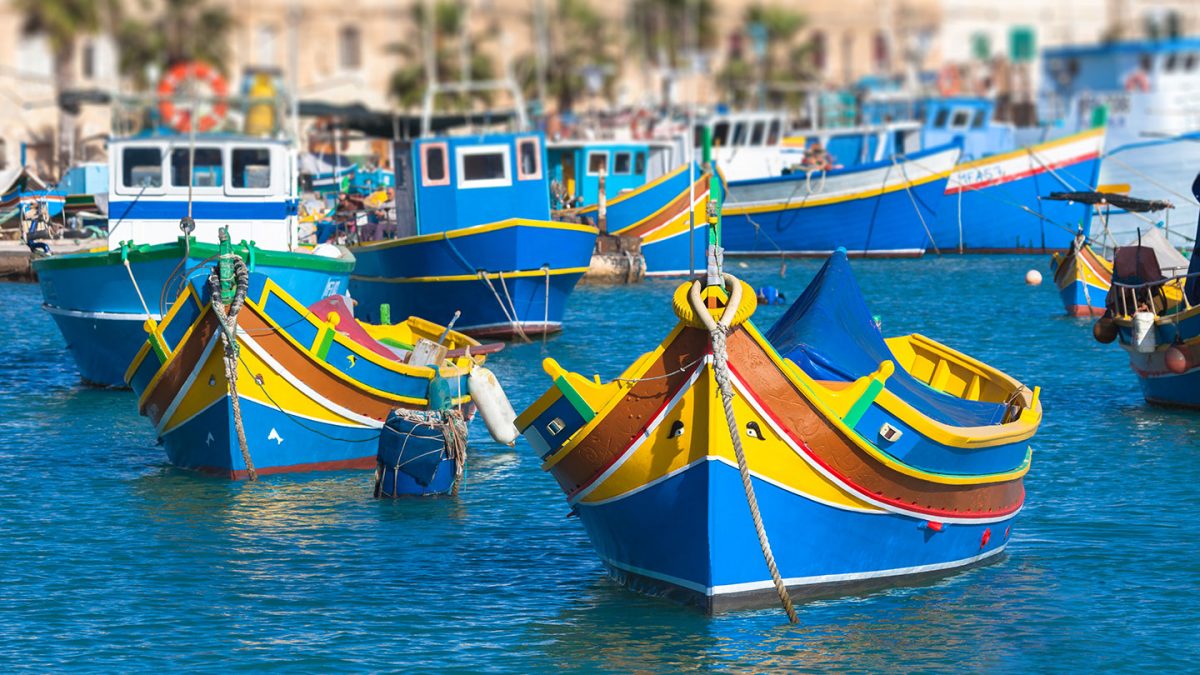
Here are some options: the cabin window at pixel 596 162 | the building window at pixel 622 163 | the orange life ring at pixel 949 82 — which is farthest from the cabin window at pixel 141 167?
the orange life ring at pixel 949 82

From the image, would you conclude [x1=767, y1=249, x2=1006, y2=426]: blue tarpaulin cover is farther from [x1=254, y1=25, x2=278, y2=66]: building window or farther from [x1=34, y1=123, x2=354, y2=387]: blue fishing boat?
[x1=254, y1=25, x2=278, y2=66]: building window

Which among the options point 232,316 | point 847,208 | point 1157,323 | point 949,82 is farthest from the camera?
point 949,82

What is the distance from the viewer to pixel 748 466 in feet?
48.0

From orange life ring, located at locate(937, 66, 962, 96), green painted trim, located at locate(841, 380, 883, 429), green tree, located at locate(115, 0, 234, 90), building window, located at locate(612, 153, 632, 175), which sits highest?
green tree, located at locate(115, 0, 234, 90)

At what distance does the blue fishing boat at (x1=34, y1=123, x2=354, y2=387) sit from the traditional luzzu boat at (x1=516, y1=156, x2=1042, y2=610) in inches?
498

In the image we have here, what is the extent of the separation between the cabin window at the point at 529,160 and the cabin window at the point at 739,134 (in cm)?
2615

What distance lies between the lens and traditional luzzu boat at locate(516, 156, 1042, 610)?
47.6 ft

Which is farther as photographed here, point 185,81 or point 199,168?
point 185,81

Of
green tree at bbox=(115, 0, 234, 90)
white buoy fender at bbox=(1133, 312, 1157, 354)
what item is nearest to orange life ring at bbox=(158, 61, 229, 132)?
green tree at bbox=(115, 0, 234, 90)

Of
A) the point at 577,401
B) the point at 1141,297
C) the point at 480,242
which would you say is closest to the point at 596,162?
the point at 480,242

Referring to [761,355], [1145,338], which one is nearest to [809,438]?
[761,355]

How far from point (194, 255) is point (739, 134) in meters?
38.2

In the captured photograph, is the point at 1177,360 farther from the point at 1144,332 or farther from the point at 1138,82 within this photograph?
the point at 1138,82

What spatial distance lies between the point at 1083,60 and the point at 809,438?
238 ft
